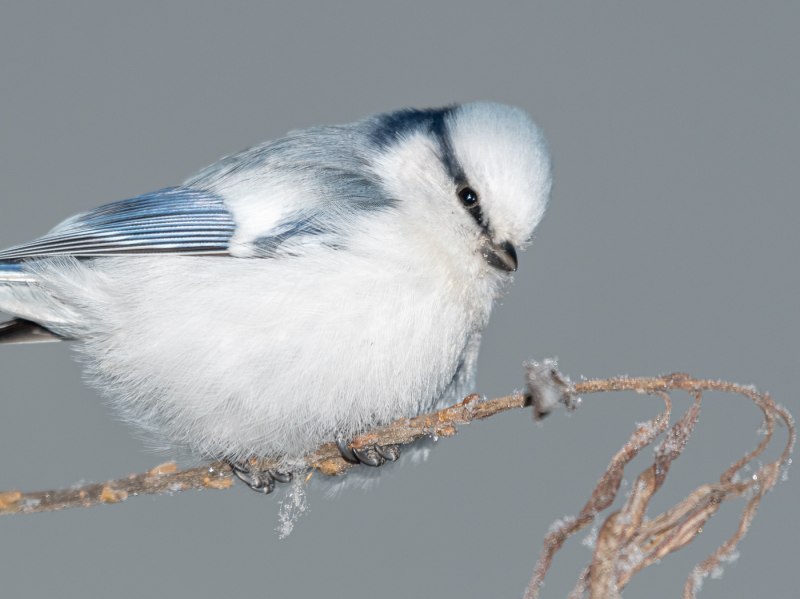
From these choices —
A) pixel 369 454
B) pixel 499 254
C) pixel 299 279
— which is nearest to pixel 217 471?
pixel 369 454

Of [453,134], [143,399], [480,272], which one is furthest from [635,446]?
[143,399]

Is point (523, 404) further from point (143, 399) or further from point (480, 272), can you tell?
point (143, 399)

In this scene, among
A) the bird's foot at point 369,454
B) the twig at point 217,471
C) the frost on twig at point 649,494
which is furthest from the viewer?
the bird's foot at point 369,454

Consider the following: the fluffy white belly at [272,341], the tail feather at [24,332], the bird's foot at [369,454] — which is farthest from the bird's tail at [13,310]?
the bird's foot at [369,454]

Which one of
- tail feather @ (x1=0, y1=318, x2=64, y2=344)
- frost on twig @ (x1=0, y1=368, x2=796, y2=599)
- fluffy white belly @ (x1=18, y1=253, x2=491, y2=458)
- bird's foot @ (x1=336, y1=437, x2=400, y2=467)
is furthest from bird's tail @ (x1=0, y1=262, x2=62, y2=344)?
frost on twig @ (x1=0, y1=368, x2=796, y2=599)

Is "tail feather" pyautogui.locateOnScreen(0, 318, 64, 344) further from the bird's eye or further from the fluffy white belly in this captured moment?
the bird's eye

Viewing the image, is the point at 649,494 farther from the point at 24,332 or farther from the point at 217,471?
the point at 24,332

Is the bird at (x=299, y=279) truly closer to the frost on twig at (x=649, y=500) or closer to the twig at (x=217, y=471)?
the twig at (x=217, y=471)

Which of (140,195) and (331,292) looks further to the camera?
(140,195)
